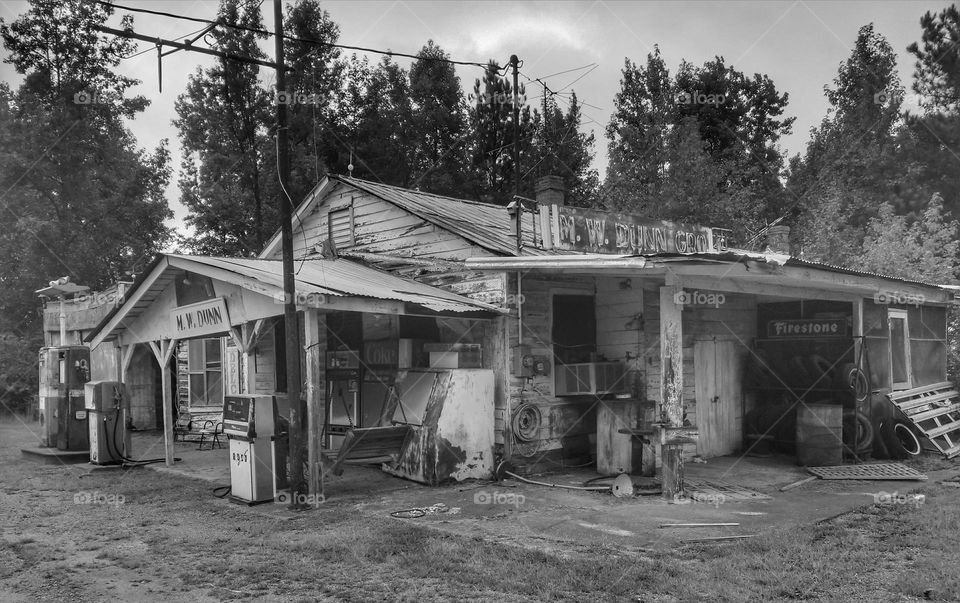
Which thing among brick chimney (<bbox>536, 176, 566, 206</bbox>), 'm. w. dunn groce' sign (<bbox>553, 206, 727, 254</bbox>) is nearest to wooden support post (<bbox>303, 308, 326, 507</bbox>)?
'm. w. dunn groce' sign (<bbox>553, 206, 727, 254</bbox>)

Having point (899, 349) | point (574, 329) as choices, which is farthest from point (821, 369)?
point (574, 329)

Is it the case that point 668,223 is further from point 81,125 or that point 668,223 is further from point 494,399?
point 81,125

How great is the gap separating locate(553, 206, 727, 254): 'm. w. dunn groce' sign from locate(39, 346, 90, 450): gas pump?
31.0 ft

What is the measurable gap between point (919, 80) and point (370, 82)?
2318cm

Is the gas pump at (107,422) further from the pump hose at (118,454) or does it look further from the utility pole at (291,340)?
the utility pole at (291,340)

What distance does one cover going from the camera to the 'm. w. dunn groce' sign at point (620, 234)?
10117mm

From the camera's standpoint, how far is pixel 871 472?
32.6 feet

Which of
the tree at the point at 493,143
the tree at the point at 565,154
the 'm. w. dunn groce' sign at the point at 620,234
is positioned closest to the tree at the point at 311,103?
the tree at the point at 493,143

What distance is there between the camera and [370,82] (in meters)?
30.1

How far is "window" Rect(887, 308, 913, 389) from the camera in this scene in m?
12.7

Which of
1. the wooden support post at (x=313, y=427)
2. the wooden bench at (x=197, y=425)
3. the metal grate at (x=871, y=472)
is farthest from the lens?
the wooden bench at (x=197, y=425)

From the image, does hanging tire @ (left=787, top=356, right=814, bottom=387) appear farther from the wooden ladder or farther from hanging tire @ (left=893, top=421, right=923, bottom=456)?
hanging tire @ (left=893, top=421, right=923, bottom=456)

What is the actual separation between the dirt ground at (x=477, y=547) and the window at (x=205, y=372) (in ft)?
21.3

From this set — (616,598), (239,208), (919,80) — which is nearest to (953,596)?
(616,598)
